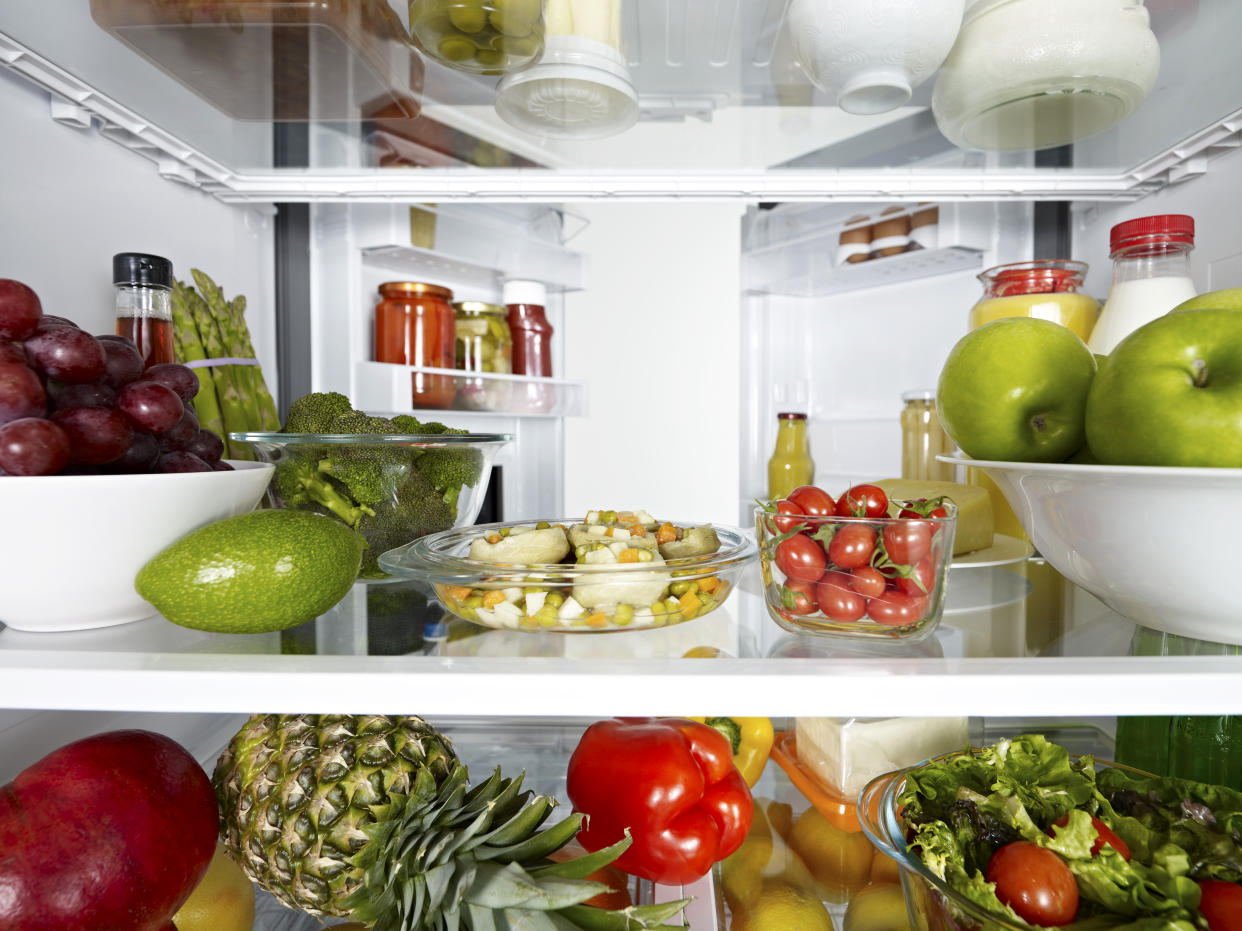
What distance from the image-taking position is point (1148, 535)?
14.8 inches

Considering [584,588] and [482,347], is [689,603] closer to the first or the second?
[584,588]

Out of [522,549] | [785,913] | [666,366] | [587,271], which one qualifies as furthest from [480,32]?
[666,366]

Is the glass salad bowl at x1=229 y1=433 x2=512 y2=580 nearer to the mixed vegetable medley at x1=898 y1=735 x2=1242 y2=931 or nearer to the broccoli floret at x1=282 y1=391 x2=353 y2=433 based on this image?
the broccoli floret at x1=282 y1=391 x2=353 y2=433

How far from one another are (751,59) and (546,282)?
2.86 feet

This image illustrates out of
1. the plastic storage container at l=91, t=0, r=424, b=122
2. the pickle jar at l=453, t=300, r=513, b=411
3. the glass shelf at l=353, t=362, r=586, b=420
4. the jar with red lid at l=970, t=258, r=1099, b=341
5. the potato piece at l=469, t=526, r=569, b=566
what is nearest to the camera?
the potato piece at l=469, t=526, r=569, b=566

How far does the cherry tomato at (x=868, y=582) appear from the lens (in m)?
0.41

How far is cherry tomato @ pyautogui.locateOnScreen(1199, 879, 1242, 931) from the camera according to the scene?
1.26 feet

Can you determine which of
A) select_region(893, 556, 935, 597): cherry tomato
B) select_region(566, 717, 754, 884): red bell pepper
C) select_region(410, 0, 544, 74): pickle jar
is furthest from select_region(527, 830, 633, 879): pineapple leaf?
select_region(410, 0, 544, 74): pickle jar

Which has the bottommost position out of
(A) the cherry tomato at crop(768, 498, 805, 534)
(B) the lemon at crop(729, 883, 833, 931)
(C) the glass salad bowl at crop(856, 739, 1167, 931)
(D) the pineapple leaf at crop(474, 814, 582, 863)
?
(B) the lemon at crop(729, 883, 833, 931)

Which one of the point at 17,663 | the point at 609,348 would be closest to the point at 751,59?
the point at 17,663

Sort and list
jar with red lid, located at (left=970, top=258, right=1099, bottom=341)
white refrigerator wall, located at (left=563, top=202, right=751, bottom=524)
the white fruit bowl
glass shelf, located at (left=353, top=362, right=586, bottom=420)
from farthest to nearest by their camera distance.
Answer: white refrigerator wall, located at (left=563, top=202, right=751, bottom=524) → glass shelf, located at (left=353, top=362, right=586, bottom=420) → jar with red lid, located at (left=970, top=258, right=1099, bottom=341) → the white fruit bowl

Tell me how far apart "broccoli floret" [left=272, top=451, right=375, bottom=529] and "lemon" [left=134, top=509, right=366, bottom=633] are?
121mm

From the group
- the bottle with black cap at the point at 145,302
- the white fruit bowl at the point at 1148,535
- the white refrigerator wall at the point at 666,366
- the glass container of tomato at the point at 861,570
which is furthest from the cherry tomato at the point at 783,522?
the white refrigerator wall at the point at 666,366

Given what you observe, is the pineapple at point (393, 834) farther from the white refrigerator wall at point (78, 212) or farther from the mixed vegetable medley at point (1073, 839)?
the white refrigerator wall at point (78, 212)
